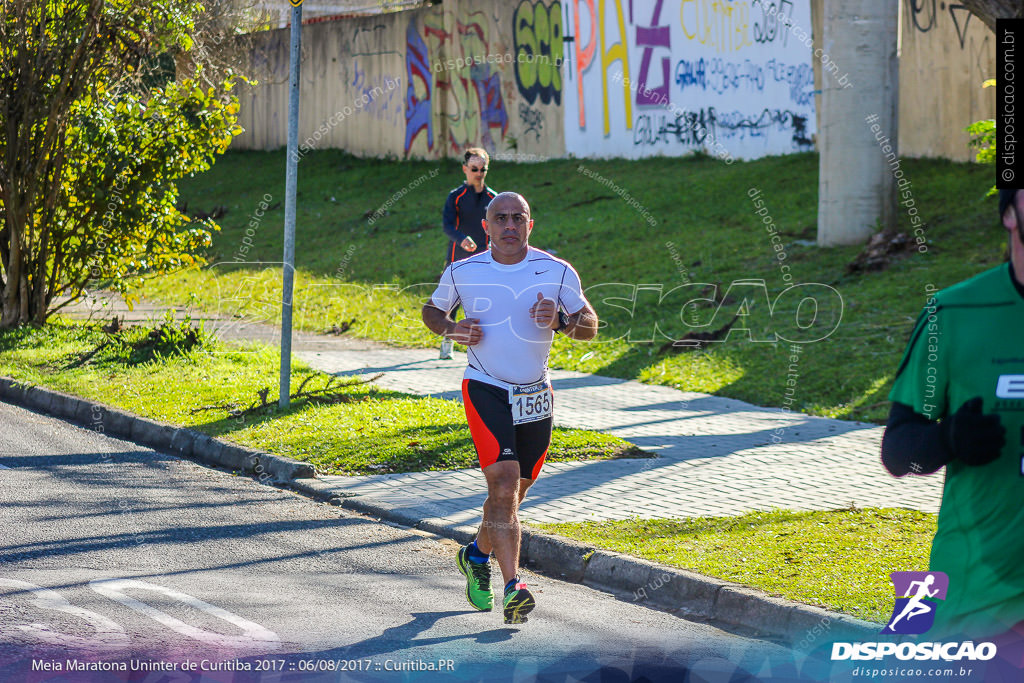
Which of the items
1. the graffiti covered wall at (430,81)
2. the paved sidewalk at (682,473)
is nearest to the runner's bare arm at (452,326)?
the paved sidewalk at (682,473)

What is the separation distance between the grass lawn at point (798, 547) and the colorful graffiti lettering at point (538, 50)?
1686cm

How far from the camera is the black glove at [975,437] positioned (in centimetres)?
298

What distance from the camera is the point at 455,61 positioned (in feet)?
83.3

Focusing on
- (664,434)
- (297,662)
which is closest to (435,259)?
(664,434)

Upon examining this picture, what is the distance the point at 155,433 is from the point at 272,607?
4641 millimetres

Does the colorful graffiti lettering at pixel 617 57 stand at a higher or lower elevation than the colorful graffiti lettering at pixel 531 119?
higher

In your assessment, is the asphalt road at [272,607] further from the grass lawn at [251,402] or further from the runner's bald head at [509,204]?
the runner's bald head at [509,204]

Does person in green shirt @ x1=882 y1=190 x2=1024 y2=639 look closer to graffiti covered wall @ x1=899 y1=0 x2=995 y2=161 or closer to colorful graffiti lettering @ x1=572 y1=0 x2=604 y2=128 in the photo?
graffiti covered wall @ x1=899 y1=0 x2=995 y2=161

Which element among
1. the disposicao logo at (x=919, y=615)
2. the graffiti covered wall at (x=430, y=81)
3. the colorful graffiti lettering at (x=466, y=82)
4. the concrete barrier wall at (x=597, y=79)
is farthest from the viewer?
the colorful graffiti lettering at (x=466, y=82)

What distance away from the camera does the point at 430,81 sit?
25828 mm

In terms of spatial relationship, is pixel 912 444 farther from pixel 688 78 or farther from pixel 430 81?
pixel 430 81

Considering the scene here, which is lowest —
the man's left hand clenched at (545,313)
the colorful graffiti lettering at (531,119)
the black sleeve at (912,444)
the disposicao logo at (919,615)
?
the disposicao logo at (919,615)

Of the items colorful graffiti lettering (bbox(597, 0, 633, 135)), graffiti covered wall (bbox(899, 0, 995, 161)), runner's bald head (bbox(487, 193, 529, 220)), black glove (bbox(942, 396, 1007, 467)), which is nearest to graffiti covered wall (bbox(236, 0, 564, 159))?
colorful graffiti lettering (bbox(597, 0, 633, 135))

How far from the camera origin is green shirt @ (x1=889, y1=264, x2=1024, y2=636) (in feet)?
9.98
